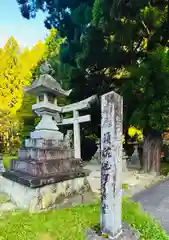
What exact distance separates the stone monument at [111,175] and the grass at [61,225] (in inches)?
9.7

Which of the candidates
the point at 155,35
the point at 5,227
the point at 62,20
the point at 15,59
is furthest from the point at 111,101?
the point at 15,59

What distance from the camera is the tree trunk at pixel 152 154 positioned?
8.12 meters

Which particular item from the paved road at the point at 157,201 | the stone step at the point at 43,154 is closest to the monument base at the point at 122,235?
the paved road at the point at 157,201

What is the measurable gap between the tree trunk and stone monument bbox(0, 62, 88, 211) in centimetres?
382

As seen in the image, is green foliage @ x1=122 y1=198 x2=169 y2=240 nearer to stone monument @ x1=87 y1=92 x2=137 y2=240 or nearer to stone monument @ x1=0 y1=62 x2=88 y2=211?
stone monument @ x1=87 y1=92 x2=137 y2=240

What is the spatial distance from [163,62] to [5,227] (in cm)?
638

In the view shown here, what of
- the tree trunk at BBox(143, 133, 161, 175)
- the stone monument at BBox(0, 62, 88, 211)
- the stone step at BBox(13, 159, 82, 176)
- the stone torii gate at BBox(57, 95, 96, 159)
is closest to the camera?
the stone monument at BBox(0, 62, 88, 211)

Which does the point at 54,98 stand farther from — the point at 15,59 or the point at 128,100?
the point at 15,59

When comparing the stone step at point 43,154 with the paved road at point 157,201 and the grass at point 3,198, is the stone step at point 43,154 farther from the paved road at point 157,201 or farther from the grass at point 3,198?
the paved road at point 157,201

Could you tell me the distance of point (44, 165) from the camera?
427cm

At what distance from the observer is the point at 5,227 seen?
9.87 feet

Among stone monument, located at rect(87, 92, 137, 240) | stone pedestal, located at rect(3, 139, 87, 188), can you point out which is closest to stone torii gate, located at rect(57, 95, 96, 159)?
stone pedestal, located at rect(3, 139, 87, 188)

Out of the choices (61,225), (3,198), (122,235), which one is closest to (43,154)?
(3,198)

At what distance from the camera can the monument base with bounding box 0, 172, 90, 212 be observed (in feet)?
12.9
